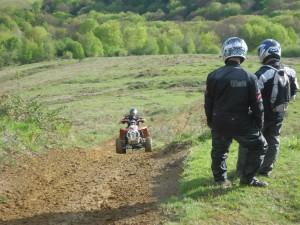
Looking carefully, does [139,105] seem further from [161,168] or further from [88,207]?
[88,207]

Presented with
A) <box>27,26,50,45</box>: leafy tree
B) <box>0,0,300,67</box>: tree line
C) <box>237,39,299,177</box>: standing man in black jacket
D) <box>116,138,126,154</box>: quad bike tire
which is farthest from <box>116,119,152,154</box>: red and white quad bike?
<box>27,26,50,45</box>: leafy tree

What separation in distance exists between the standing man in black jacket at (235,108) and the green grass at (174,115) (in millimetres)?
513

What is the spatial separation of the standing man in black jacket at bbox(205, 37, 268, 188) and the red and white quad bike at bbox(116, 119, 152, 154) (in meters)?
7.98

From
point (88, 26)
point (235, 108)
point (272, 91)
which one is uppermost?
point (272, 91)

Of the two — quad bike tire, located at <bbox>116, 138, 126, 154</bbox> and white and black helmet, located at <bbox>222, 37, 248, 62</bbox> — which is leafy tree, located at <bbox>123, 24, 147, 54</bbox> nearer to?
quad bike tire, located at <bbox>116, 138, 126, 154</bbox>

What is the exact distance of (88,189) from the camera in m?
7.21

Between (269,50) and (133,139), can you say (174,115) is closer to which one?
(133,139)

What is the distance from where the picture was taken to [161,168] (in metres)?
8.51

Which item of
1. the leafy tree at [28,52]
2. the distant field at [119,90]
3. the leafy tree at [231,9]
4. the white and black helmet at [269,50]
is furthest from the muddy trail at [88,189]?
the leafy tree at [231,9]

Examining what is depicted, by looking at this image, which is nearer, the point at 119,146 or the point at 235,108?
the point at 235,108

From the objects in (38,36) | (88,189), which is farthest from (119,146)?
(38,36)

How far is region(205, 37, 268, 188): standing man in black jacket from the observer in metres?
6.06

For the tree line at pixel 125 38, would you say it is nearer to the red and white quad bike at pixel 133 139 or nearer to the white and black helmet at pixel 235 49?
the red and white quad bike at pixel 133 139

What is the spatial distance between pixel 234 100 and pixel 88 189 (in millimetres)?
2707
